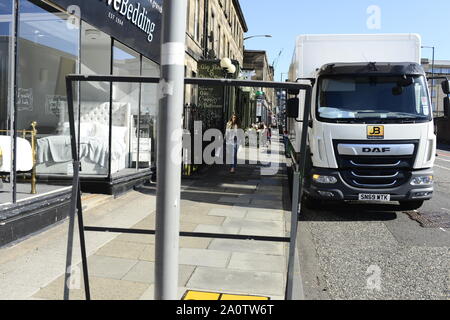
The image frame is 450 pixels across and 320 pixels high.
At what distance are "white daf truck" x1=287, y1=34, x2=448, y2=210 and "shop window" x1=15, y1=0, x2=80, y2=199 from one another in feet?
14.6

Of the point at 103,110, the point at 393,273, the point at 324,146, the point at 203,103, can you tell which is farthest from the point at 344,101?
the point at 203,103

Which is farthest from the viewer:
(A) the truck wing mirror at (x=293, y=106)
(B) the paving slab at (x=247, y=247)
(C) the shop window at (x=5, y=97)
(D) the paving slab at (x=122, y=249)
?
(A) the truck wing mirror at (x=293, y=106)

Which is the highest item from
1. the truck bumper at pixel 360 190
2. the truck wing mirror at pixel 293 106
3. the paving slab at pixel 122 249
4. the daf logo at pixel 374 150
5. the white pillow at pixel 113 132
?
the truck wing mirror at pixel 293 106

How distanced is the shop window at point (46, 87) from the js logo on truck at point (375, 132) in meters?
5.51

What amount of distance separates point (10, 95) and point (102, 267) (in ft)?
12.8

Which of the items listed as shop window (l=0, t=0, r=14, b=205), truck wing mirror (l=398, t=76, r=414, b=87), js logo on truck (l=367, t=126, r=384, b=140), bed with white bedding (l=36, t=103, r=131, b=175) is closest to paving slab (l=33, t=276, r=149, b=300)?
shop window (l=0, t=0, r=14, b=205)

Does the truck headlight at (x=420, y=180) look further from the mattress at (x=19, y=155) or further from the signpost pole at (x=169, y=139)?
the mattress at (x=19, y=155)

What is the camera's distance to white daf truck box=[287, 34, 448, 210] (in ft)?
24.4

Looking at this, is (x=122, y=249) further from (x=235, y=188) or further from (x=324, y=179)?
(x=235, y=188)

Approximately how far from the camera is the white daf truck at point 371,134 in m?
7.44

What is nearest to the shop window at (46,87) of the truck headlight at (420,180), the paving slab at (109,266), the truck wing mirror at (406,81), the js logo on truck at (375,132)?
the paving slab at (109,266)

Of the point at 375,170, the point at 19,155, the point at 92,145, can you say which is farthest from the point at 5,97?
the point at 375,170

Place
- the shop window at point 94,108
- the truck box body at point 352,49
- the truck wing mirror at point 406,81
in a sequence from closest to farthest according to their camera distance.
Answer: the truck wing mirror at point 406,81, the truck box body at point 352,49, the shop window at point 94,108

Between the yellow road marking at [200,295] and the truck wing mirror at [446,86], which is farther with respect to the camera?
the truck wing mirror at [446,86]
